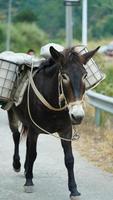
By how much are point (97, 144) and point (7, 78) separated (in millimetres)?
3667

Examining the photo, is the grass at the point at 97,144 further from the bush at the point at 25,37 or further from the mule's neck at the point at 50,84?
the bush at the point at 25,37

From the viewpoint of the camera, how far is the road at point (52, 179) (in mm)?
8180

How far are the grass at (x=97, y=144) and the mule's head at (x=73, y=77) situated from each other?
8.93 ft

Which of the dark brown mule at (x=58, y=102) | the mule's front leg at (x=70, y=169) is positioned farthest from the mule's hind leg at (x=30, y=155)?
the mule's front leg at (x=70, y=169)

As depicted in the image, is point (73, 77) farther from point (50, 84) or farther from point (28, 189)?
point (28, 189)

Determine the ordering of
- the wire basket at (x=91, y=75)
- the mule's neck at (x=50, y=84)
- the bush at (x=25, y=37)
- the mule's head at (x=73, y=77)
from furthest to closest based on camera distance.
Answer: the bush at (x=25, y=37)
the wire basket at (x=91, y=75)
the mule's neck at (x=50, y=84)
the mule's head at (x=73, y=77)

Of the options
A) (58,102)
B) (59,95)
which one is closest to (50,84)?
(58,102)

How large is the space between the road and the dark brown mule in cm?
24

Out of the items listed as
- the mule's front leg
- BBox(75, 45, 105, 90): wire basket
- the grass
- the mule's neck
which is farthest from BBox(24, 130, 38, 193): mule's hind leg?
the grass

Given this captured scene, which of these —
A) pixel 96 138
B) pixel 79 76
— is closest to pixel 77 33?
pixel 96 138

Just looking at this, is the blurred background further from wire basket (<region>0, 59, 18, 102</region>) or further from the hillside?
wire basket (<region>0, 59, 18, 102</region>)

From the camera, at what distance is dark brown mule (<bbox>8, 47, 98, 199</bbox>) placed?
727 centimetres

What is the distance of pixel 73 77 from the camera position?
729 centimetres

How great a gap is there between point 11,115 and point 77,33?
233 feet
